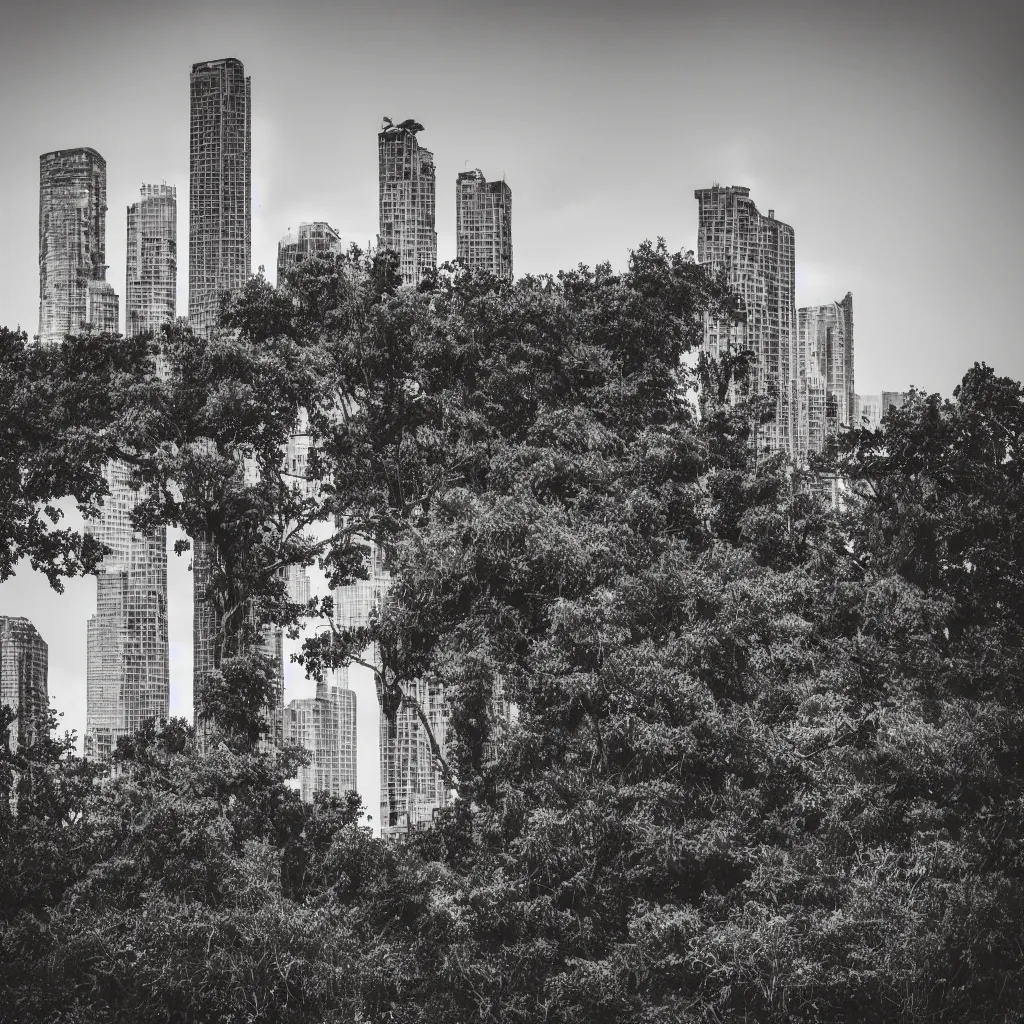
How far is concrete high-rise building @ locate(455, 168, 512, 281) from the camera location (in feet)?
116

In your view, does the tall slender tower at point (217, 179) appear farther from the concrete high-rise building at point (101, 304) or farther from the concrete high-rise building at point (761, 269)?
the concrete high-rise building at point (761, 269)

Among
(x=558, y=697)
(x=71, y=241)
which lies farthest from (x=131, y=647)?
(x=558, y=697)

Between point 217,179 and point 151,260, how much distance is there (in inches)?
159

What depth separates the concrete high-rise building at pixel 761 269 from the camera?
34.0m

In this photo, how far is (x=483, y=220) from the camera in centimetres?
3719

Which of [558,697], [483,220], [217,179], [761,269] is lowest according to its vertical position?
[558,697]

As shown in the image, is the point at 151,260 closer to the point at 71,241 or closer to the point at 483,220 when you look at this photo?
the point at 71,241

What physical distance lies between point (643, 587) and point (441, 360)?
490 cm

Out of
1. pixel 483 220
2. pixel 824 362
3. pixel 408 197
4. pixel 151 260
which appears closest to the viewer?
pixel 483 220

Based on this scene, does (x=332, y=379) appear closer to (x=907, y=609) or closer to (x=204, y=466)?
(x=204, y=466)

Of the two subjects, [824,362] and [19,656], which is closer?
[19,656]

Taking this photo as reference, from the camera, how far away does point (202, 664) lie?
28.9 metres

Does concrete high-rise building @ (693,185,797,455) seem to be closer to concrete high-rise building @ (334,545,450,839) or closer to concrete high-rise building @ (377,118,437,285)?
concrete high-rise building @ (377,118,437,285)

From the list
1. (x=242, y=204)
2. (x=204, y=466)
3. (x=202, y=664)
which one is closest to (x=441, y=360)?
(x=204, y=466)
